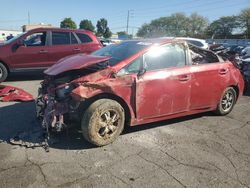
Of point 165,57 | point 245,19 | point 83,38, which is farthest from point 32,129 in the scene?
point 245,19

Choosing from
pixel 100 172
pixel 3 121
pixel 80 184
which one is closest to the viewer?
pixel 80 184

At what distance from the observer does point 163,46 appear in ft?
17.0

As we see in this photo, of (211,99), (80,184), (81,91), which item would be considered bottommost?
(80,184)

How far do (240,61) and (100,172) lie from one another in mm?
6774

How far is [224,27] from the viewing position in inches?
4215

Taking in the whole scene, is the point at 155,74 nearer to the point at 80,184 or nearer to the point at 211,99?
the point at 211,99

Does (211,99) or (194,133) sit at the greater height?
(211,99)

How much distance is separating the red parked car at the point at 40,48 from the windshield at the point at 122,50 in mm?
4620

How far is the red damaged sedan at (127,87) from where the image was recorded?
4320 millimetres

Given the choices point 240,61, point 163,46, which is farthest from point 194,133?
point 240,61

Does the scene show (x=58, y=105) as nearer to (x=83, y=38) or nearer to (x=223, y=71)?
(x=223, y=71)

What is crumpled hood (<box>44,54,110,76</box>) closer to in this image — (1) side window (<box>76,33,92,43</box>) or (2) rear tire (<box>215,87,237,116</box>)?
(2) rear tire (<box>215,87,237,116</box>)

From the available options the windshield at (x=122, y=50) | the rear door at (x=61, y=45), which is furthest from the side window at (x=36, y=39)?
the windshield at (x=122, y=50)

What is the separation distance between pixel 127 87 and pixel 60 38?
246 inches
